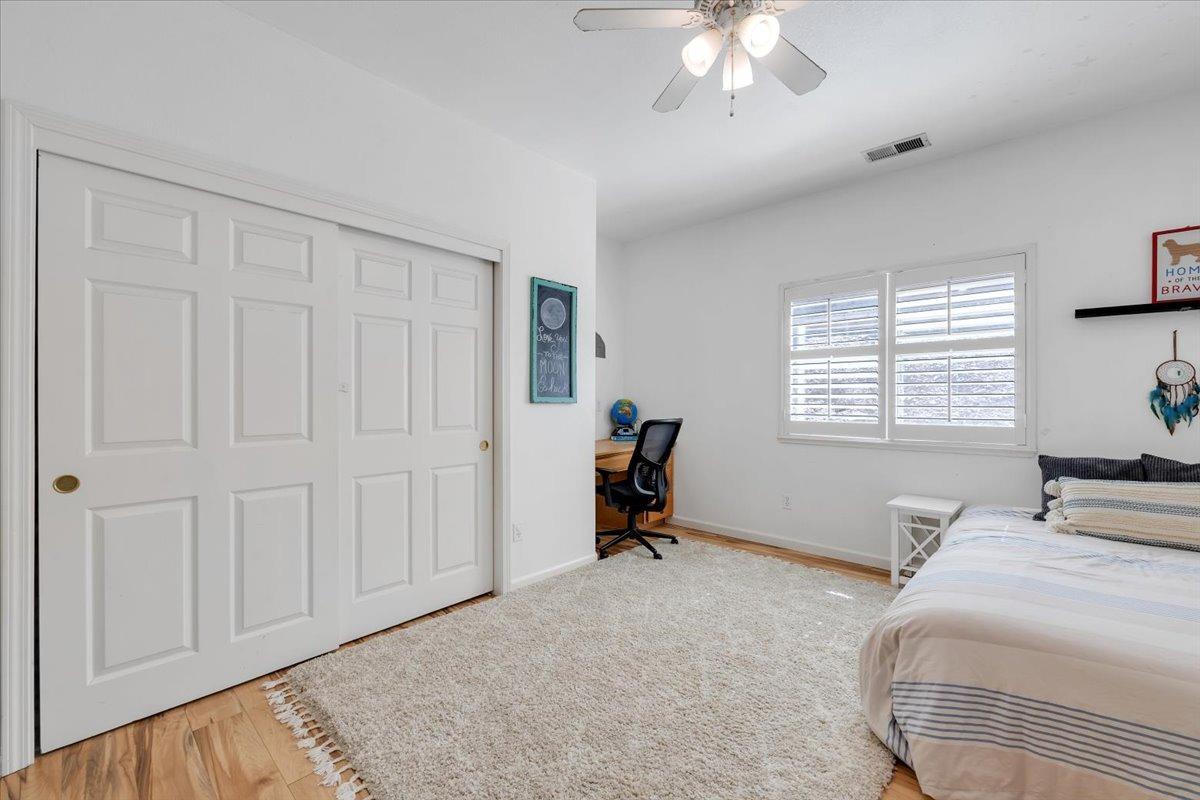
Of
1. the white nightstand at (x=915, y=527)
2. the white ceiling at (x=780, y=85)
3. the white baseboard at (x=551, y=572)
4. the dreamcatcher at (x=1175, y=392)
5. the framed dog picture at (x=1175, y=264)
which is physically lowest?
the white baseboard at (x=551, y=572)

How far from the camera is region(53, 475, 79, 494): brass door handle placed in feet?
5.53

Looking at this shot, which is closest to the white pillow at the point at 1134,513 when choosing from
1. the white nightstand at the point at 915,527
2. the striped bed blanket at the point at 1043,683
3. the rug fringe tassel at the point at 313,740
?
the striped bed blanket at the point at 1043,683

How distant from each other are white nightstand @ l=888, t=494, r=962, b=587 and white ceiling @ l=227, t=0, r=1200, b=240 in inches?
85.9

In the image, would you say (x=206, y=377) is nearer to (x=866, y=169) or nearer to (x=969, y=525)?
(x=969, y=525)

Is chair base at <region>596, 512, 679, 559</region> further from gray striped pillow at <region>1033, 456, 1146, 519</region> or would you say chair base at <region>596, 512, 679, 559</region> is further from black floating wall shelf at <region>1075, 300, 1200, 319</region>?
black floating wall shelf at <region>1075, 300, 1200, 319</region>

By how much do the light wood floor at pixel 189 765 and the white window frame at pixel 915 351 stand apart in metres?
2.24

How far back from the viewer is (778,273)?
4023 mm

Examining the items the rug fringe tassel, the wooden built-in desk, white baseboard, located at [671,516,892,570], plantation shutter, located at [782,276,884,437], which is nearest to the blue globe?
the wooden built-in desk

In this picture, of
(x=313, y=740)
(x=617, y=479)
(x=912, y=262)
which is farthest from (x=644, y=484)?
(x=313, y=740)

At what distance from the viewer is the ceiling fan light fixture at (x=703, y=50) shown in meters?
1.71

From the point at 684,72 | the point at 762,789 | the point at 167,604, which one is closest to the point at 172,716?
the point at 167,604

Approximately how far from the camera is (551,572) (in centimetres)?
328

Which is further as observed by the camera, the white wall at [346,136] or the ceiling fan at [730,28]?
the white wall at [346,136]

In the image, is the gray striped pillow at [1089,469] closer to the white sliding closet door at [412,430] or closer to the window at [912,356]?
the window at [912,356]
